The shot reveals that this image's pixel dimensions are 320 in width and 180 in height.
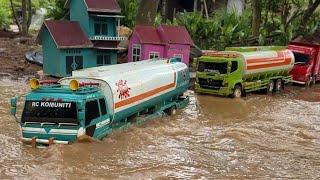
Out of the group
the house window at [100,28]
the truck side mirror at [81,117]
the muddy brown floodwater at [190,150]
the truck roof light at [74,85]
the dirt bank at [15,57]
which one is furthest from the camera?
the dirt bank at [15,57]

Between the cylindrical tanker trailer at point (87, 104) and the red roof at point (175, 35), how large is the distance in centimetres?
852

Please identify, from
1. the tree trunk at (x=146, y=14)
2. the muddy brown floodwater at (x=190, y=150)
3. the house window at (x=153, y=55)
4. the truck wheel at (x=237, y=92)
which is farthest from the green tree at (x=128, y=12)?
the muddy brown floodwater at (x=190, y=150)

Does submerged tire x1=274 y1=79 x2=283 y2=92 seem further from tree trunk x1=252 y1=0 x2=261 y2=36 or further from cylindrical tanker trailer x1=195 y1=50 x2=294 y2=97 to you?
tree trunk x1=252 y1=0 x2=261 y2=36

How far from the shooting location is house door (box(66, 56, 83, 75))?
24484 mm

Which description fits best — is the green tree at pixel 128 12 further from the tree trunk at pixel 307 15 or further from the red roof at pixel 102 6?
the tree trunk at pixel 307 15

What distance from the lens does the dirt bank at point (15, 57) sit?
88.1 ft

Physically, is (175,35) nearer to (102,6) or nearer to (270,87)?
(102,6)

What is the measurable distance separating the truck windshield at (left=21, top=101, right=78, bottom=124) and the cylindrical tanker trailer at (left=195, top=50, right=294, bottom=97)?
1136 centimetres

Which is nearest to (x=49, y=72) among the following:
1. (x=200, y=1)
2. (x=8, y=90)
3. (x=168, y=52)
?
(x=8, y=90)

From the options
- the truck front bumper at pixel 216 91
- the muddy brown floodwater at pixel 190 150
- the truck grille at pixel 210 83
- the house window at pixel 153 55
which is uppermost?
the house window at pixel 153 55

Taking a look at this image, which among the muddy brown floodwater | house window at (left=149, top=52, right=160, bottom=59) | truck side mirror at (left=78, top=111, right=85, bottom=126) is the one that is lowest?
the muddy brown floodwater

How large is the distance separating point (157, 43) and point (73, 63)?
14.4ft

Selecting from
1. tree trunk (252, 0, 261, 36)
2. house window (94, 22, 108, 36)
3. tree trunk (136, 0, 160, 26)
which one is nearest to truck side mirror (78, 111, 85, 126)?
house window (94, 22, 108, 36)

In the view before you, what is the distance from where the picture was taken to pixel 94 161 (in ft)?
44.2
